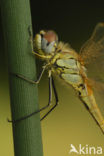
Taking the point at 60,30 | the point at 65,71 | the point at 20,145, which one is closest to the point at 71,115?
the point at 60,30

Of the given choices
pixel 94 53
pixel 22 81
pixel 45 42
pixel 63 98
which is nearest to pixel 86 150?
pixel 63 98

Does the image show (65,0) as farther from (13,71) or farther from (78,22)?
(13,71)

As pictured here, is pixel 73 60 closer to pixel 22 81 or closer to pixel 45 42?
pixel 45 42

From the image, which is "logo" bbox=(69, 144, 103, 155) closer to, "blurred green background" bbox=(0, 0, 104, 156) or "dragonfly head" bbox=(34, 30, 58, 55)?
"blurred green background" bbox=(0, 0, 104, 156)

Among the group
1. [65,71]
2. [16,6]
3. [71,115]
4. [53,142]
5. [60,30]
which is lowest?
[53,142]

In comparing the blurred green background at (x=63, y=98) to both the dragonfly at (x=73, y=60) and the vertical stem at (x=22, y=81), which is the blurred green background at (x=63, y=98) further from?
the vertical stem at (x=22, y=81)

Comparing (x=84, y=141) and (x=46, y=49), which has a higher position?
(x=46, y=49)

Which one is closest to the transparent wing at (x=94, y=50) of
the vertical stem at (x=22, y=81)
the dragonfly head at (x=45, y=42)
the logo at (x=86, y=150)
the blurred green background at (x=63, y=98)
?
the dragonfly head at (x=45, y=42)
